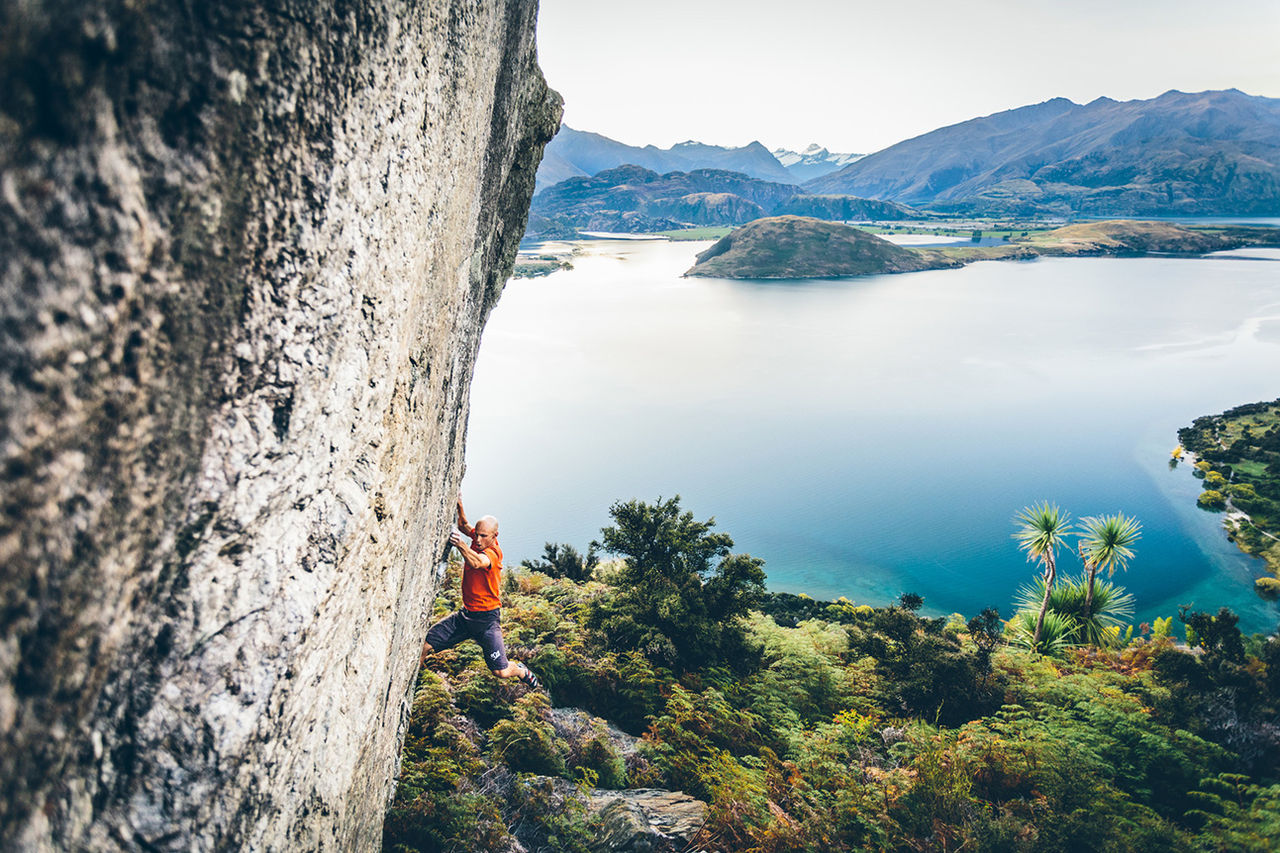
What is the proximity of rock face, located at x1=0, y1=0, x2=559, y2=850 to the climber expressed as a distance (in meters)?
2.00

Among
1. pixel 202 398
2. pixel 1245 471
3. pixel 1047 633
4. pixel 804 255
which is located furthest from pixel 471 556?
pixel 804 255

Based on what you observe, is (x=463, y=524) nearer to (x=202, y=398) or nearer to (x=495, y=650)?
(x=495, y=650)

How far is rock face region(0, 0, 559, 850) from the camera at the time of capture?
151 centimetres

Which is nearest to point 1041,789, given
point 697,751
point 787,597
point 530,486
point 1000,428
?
point 697,751

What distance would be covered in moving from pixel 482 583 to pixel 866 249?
136805 millimetres

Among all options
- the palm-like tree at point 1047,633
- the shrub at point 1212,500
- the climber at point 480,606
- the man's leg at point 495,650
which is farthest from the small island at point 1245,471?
the climber at point 480,606

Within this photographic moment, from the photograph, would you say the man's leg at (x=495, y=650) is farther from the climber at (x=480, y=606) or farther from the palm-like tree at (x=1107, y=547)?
the palm-like tree at (x=1107, y=547)

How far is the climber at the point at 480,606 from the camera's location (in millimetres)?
5762

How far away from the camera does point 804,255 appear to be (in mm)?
124000

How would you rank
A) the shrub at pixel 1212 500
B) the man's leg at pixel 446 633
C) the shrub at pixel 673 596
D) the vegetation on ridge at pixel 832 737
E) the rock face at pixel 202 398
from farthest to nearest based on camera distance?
1. the shrub at pixel 1212 500
2. the shrub at pixel 673 596
3. the man's leg at pixel 446 633
4. the vegetation on ridge at pixel 832 737
5. the rock face at pixel 202 398

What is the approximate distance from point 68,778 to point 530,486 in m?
32.4

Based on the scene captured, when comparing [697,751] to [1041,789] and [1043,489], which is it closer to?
[1041,789]

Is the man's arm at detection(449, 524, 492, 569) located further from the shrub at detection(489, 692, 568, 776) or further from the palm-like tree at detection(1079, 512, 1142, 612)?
the palm-like tree at detection(1079, 512, 1142, 612)

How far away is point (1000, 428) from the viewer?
131ft
